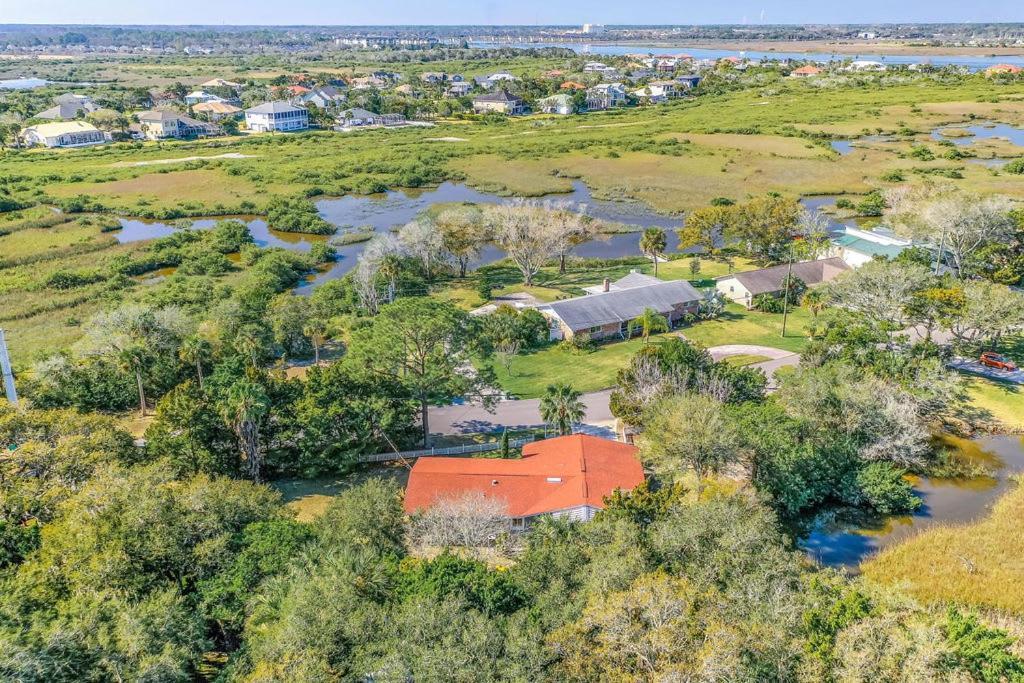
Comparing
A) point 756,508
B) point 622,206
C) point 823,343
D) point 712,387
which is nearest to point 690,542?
point 756,508

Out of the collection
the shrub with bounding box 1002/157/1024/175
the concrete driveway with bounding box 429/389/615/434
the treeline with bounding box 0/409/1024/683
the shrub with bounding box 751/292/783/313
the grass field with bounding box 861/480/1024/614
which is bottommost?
the grass field with bounding box 861/480/1024/614

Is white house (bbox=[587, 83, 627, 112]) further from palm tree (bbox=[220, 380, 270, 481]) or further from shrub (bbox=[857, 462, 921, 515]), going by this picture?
palm tree (bbox=[220, 380, 270, 481])

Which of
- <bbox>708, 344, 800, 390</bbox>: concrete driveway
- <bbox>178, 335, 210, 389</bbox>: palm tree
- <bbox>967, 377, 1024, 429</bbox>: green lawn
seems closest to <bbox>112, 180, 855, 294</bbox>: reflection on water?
<bbox>178, 335, 210, 389</bbox>: palm tree

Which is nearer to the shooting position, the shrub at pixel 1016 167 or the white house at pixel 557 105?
the shrub at pixel 1016 167

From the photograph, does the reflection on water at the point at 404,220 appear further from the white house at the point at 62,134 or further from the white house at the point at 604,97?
the white house at the point at 604,97

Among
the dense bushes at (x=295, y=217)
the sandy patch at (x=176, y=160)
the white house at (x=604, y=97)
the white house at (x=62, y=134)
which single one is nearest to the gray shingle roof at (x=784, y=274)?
the dense bushes at (x=295, y=217)

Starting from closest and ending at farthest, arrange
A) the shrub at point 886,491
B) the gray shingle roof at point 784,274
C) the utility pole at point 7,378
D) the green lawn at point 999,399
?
the shrub at point 886,491
the utility pole at point 7,378
the green lawn at point 999,399
the gray shingle roof at point 784,274
